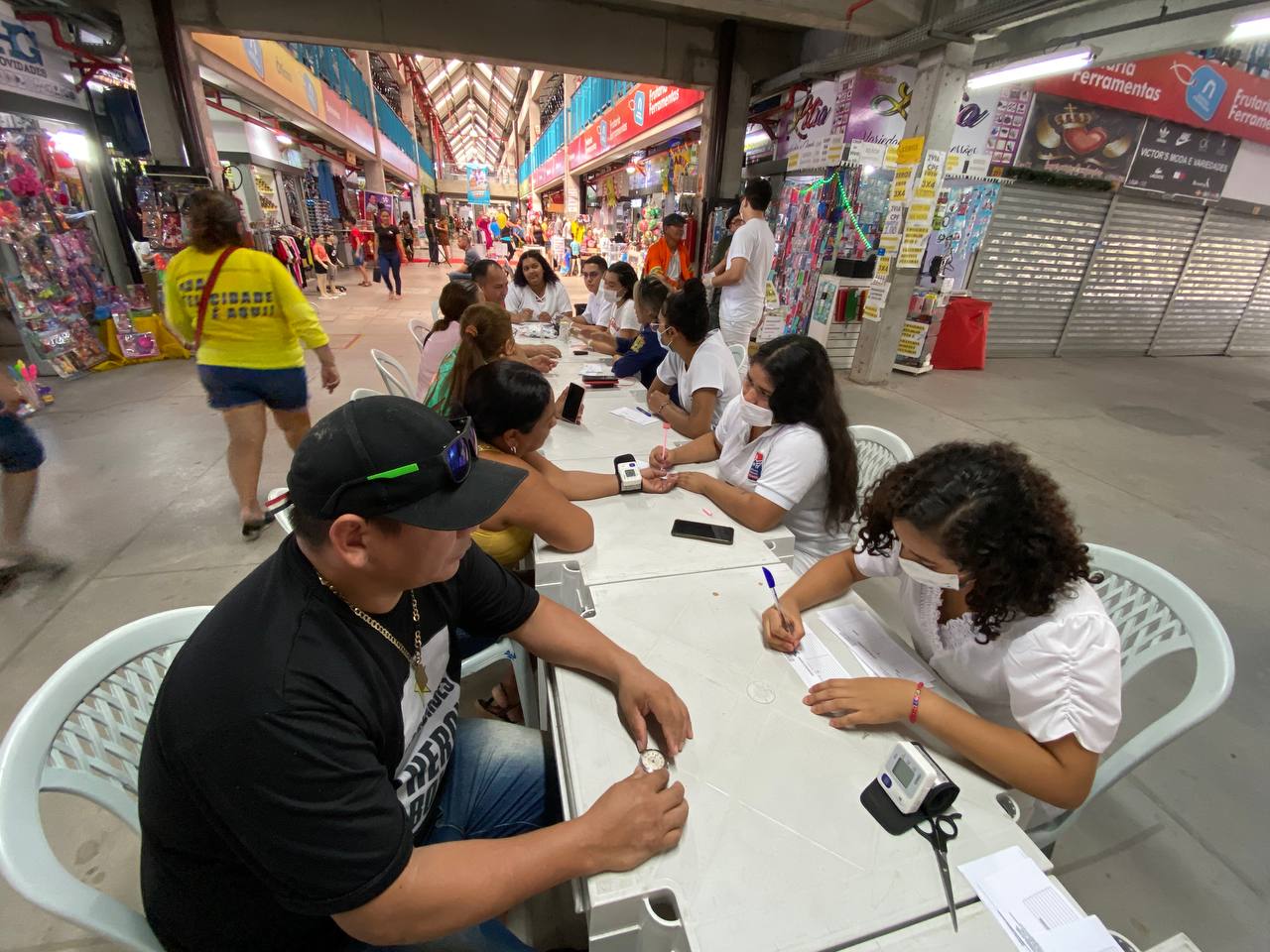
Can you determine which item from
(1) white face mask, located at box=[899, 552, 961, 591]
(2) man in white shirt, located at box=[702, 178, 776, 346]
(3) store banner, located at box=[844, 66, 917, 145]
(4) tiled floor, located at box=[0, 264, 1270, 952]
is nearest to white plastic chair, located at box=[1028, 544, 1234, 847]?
(1) white face mask, located at box=[899, 552, 961, 591]

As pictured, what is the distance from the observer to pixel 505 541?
1.61 meters

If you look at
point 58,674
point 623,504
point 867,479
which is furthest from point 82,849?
point 867,479

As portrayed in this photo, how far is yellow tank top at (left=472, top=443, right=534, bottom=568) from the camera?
158cm

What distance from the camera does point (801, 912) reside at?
2.52 ft

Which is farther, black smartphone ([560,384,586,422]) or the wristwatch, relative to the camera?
black smartphone ([560,384,586,422])

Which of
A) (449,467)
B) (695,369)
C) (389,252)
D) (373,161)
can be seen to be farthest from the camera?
(373,161)

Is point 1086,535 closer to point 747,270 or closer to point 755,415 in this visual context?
point 755,415

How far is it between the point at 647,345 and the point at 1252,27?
3983 mm

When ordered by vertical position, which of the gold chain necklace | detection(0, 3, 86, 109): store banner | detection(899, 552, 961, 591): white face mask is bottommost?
the gold chain necklace

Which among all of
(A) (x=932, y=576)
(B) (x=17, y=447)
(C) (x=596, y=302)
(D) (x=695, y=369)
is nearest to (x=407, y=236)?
(C) (x=596, y=302)

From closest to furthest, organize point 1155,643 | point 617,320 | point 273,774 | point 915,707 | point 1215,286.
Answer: point 273,774
point 915,707
point 1155,643
point 617,320
point 1215,286

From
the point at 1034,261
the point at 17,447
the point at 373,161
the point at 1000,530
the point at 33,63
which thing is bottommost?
the point at 17,447

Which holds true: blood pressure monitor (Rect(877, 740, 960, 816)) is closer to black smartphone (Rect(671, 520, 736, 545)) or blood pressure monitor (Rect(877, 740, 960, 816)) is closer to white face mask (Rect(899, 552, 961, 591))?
white face mask (Rect(899, 552, 961, 591))

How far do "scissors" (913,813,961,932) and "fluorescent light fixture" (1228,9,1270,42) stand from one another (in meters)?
4.93
